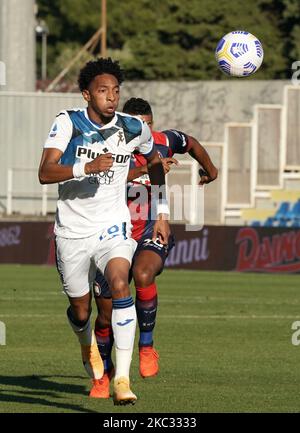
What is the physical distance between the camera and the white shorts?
10.3 m

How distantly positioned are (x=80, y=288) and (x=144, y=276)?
119 cm

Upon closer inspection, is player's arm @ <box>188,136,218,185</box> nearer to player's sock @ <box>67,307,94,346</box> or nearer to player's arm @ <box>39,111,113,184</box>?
player's sock @ <box>67,307,94,346</box>

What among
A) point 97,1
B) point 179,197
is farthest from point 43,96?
point 97,1

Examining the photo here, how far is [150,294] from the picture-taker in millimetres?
11875

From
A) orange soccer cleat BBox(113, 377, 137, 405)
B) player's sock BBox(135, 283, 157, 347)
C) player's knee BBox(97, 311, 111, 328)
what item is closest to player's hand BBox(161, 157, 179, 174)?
player's sock BBox(135, 283, 157, 347)

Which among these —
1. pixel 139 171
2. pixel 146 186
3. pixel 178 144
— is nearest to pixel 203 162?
pixel 178 144

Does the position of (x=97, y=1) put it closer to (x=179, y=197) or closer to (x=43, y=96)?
(x=43, y=96)

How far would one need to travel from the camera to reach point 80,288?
417 inches

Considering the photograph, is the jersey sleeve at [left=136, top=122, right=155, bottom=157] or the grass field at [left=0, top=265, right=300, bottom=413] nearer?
the grass field at [left=0, top=265, right=300, bottom=413]

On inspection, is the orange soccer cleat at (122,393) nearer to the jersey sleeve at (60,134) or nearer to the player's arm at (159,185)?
the player's arm at (159,185)

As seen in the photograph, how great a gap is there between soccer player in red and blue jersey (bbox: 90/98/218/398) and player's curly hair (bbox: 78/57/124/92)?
1.21 m

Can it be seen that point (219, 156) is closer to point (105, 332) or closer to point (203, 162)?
point (203, 162)

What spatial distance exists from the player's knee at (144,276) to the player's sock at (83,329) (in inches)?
33.6
